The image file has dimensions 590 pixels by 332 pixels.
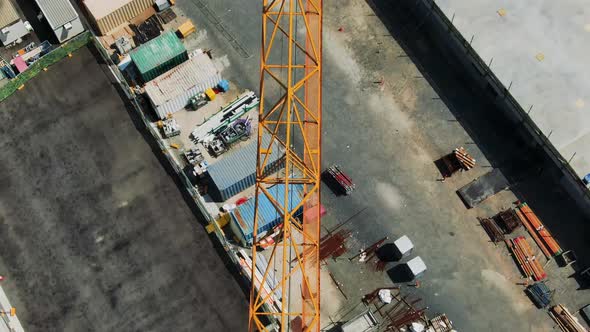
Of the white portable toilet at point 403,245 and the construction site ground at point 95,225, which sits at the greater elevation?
the construction site ground at point 95,225

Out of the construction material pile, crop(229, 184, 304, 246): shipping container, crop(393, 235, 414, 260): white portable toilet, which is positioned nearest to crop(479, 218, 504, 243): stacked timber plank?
crop(393, 235, 414, 260): white portable toilet

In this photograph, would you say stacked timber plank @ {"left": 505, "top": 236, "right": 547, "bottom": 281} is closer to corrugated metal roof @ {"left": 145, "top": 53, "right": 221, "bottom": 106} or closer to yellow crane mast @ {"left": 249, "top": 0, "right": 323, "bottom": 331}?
yellow crane mast @ {"left": 249, "top": 0, "right": 323, "bottom": 331}

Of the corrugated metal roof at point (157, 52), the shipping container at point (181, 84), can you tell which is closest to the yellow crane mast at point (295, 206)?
the shipping container at point (181, 84)

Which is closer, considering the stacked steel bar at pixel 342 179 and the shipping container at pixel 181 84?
the stacked steel bar at pixel 342 179

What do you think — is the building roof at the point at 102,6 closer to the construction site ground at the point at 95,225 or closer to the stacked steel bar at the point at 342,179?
the construction site ground at the point at 95,225

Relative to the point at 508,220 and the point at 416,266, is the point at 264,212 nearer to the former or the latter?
the point at 416,266

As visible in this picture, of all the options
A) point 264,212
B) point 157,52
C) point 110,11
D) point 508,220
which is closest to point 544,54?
point 508,220
